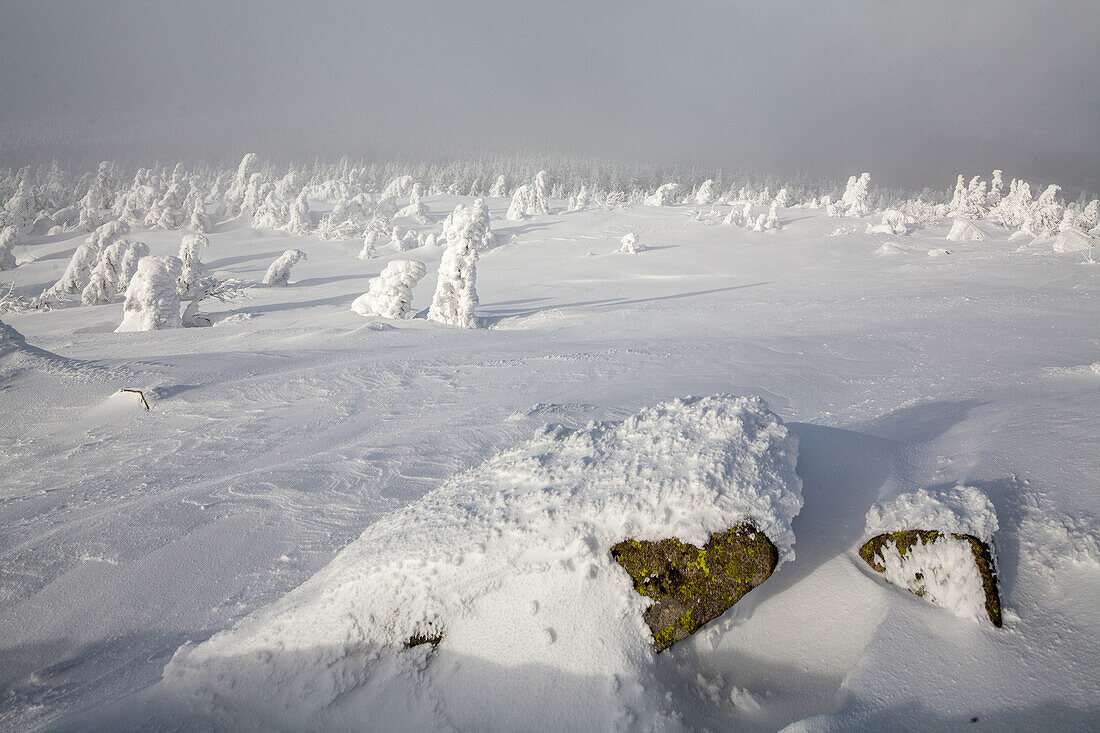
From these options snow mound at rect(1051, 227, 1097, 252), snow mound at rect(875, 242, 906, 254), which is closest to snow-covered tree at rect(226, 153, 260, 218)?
snow mound at rect(875, 242, 906, 254)

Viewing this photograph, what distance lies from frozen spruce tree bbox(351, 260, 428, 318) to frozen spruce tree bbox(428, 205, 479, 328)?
46.5 inches

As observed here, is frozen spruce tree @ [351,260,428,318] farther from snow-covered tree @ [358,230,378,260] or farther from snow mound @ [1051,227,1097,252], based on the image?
snow mound @ [1051,227,1097,252]

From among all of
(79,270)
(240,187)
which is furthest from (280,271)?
(240,187)

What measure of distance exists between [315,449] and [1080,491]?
21.9 ft

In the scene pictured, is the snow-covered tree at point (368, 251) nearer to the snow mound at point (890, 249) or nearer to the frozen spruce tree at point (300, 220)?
the frozen spruce tree at point (300, 220)

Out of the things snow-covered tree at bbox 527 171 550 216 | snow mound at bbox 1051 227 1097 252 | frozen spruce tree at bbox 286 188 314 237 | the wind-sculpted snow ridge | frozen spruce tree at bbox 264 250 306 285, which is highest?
snow-covered tree at bbox 527 171 550 216

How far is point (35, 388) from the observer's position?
7.39 m

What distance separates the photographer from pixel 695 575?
2643 mm

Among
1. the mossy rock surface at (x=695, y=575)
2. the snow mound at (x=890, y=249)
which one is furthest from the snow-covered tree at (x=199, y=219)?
the mossy rock surface at (x=695, y=575)

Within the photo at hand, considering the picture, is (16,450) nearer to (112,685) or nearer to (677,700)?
(112,685)

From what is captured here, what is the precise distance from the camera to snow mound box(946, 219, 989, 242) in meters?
35.3

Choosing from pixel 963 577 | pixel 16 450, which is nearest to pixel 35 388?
A: pixel 16 450

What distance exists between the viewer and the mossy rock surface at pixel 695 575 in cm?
260

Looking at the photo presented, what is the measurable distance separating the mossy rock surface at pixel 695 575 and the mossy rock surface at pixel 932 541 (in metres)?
0.64
